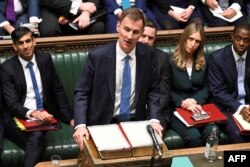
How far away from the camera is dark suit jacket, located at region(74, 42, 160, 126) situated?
3051 millimetres

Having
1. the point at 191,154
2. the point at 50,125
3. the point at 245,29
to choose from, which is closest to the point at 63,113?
the point at 50,125

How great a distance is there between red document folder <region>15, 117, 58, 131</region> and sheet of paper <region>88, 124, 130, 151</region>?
39.4 inches

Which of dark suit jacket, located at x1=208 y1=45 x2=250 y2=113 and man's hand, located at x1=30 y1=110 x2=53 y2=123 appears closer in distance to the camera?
man's hand, located at x1=30 y1=110 x2=53 y2=123

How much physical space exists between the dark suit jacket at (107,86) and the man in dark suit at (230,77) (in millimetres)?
863

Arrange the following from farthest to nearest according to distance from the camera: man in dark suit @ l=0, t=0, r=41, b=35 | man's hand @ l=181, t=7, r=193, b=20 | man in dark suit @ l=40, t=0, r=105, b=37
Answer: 1. man's hand @ l=181, t=7, r=193, b=20
2. man in dark suit @ l=40, t=0, r=105, b=37
3. man in dark suit @ l=0, t=0, r=41, b=35

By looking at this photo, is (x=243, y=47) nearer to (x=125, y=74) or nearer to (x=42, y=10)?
(x=125, y=74)

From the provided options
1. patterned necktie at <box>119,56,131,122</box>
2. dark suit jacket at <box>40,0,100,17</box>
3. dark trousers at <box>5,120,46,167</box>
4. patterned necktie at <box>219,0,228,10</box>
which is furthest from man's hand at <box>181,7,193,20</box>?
dark trousers at <box>5,120,46,167</box>

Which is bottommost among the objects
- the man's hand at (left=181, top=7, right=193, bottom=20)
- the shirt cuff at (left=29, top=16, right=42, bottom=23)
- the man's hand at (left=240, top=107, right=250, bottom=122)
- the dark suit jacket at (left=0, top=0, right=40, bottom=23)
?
the man's hand at (left=240, top=107, right=250, bottom=122)

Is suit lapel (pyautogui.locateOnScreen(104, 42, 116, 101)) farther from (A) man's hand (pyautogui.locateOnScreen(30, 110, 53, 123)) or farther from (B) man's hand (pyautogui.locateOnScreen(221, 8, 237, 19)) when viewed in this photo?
(B) man's hand (pyautogui.locateOnScreen(221, 8, 237, 19))

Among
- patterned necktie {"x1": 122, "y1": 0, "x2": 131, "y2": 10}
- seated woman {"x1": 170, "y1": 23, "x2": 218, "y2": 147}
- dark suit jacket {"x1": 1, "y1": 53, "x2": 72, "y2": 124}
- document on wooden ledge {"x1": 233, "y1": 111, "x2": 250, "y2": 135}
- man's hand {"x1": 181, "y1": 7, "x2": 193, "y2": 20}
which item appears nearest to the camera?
dark suit jacket {"x1": 1, "y1": 53, "x2": 72, "y2": 124}

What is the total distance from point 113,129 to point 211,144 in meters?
0.75

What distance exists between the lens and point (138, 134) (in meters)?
2.45

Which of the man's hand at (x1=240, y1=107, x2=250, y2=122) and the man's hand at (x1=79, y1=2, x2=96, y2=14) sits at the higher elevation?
the man's hand at (x1=79, y1=2, x2=96, y2=14)

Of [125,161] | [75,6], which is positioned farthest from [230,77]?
[125,161]
